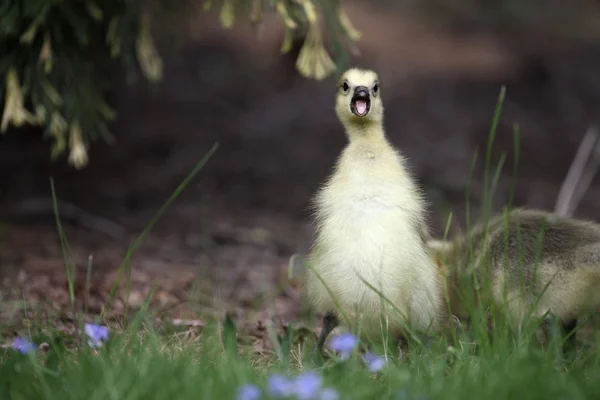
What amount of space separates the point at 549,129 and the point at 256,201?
140 inches

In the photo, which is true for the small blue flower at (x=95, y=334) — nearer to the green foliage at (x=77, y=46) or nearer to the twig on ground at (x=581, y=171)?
the green foliage at (x=77, y=46)

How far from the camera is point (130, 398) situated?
2.41 metres

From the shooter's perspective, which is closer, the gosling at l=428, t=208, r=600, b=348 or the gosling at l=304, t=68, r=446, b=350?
the gosling at l=304, t=68, r=446, b=350

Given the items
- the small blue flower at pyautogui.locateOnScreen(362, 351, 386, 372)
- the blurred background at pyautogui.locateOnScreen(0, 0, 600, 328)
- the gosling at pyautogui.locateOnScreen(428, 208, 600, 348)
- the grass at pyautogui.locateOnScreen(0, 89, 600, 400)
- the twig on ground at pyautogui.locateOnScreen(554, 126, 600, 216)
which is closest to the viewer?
the grass at pyautogui.locateOnScreen(0, 89, 600, 400)

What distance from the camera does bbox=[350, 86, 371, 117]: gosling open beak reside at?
10.9 ft

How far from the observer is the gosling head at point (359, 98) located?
11.0ft

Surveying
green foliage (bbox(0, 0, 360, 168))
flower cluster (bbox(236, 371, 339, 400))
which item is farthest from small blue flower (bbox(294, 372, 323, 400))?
green foliage (bbox(0, 0, 360, 168))

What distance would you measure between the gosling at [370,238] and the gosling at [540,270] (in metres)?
0.21

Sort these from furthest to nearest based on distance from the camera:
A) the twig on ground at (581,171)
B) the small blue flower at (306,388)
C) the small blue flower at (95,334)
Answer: the twig on ground at (581,171) < the small blue flower at (95,334) < the small blue flower at (306,388)

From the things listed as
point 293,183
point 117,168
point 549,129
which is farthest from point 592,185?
point 117,168

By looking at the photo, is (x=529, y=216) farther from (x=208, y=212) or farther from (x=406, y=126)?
(x=406, y=126)

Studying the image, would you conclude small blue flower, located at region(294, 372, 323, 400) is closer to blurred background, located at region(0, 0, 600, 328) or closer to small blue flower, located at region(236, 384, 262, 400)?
small blue flower, located at region(236, 384, 262, 400)

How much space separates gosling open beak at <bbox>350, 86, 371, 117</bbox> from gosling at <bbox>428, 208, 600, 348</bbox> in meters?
0.61

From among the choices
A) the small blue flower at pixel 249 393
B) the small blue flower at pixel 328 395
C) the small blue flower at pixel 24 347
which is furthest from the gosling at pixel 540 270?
the small blue flower at pixel 24 347
